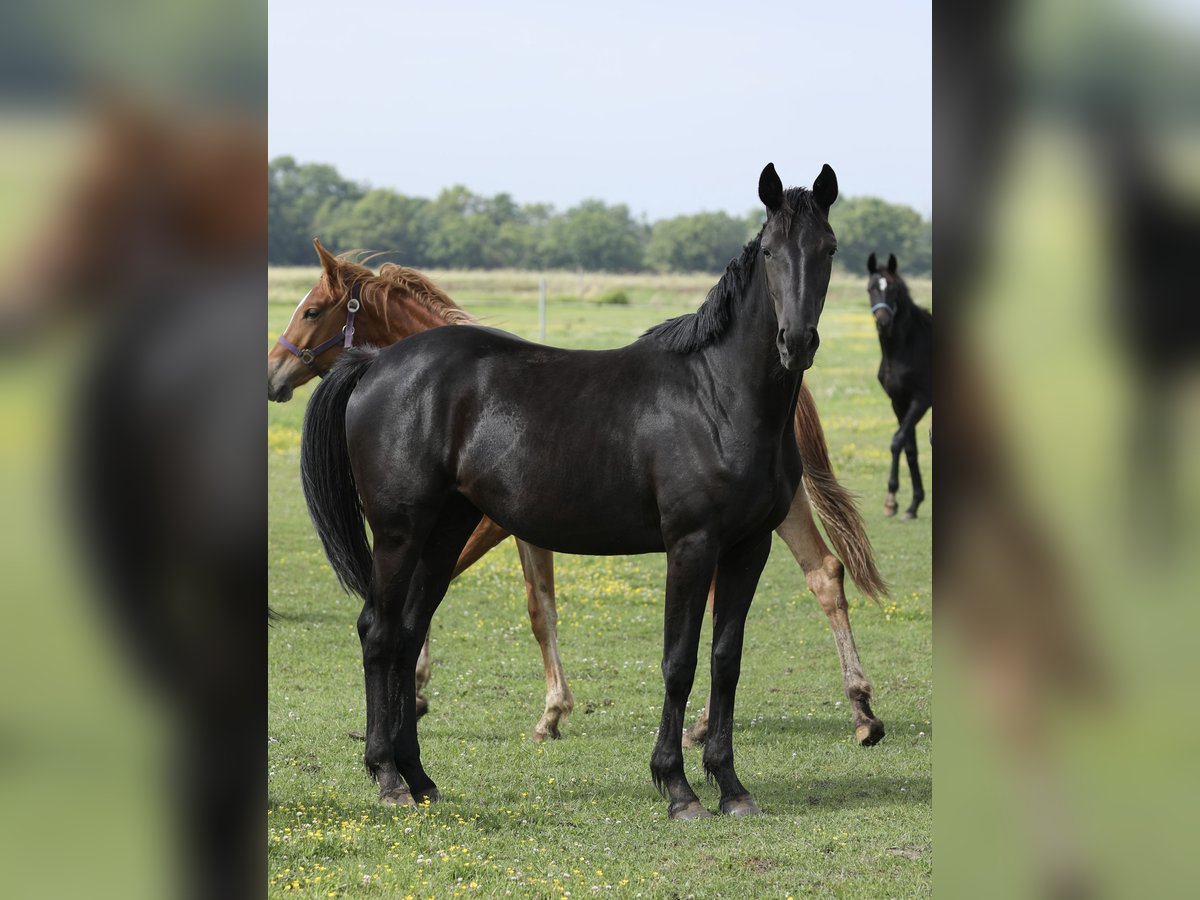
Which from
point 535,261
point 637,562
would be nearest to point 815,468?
point 637,562

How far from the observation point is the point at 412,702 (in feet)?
18.2

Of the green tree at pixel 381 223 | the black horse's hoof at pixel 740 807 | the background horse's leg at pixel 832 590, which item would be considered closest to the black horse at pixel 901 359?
the background horse's leg at pixel 832 590

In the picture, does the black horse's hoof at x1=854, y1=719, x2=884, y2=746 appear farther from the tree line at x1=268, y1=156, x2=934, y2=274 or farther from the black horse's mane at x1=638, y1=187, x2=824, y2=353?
the tree line at x1=268, y1=156, x2=934, y2=274

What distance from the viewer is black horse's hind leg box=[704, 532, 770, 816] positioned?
205 inches

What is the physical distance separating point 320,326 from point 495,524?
1503 millimetres

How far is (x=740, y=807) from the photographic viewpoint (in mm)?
5125

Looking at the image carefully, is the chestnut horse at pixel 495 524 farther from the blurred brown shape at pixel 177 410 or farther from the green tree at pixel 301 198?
the green tree at pixel 301 198

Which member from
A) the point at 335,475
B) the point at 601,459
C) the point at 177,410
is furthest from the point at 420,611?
the point at 177,410

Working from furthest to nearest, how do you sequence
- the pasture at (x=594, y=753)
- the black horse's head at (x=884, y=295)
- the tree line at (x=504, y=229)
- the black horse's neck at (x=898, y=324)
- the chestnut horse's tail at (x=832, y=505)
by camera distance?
the tree line at (x=504, y=229) → the black horse's neck at (x=898, y=324) → the black horse's head at (x=884, y=295) → the chestnut horse's tail at (x=832, y=505) → the pasture at (x=594, y=753)

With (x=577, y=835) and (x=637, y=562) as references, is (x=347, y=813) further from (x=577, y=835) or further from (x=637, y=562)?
(x=637, y=562)

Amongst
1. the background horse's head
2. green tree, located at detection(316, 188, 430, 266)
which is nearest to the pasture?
the background horse's head

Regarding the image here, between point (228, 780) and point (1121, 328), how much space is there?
2.77 feet

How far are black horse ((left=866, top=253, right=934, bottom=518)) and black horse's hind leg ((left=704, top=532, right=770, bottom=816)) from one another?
8.77 m

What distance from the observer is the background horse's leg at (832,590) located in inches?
251
